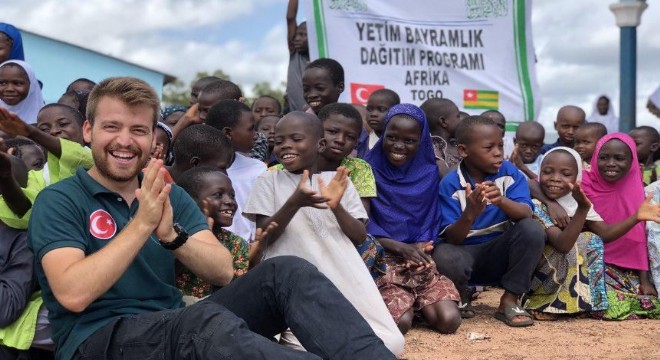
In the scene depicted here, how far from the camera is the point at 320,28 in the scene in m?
7.88

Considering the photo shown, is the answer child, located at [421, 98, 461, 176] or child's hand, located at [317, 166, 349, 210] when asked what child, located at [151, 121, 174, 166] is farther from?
child, located at [421, 98, 461, 176]

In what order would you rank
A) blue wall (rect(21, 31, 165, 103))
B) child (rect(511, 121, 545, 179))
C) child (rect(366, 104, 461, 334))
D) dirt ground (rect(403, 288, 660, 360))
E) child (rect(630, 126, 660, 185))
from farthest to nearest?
blue wall (rect(21, 31, 165, 103)), child (rect(630, 126, 660, 185)), child (rect(511, 121, 545, 179)), child (rect(366, 104, 461, 334)), dirt ground (rect(403, 288, 660, 360))

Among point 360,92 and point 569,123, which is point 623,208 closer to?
point 569,123

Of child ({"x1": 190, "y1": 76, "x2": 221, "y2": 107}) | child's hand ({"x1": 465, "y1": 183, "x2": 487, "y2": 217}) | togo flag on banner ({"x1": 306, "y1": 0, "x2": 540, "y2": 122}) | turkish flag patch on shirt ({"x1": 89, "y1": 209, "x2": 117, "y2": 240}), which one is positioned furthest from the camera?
togo flag on banner ({"x1": 306, "y1": 0, "x2": 540, "y2": 122})

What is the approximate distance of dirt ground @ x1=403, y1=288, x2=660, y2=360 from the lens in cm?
483

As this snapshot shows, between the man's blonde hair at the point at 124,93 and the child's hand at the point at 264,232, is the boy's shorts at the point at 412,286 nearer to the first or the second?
the child's hand at the point at 264,232

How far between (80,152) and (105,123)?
108 centimetres

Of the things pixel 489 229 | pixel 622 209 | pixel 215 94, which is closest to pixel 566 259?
pixel 489 229

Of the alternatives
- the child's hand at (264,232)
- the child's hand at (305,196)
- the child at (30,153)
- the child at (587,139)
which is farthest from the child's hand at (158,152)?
the child at (587,139)

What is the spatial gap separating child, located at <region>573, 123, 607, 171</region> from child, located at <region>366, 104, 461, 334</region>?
2.53m

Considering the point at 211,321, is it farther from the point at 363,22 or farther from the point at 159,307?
the point at 363,22

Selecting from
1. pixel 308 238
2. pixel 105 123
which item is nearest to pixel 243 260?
pixel 308 238

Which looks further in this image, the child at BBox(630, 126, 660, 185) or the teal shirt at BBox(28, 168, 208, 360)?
the child at BBox(630, 126, 660, 185)

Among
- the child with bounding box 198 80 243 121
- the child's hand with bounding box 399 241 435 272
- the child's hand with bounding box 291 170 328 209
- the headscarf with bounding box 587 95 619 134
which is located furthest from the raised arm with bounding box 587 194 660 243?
the headscarf with bounding box 587 95 619 134
